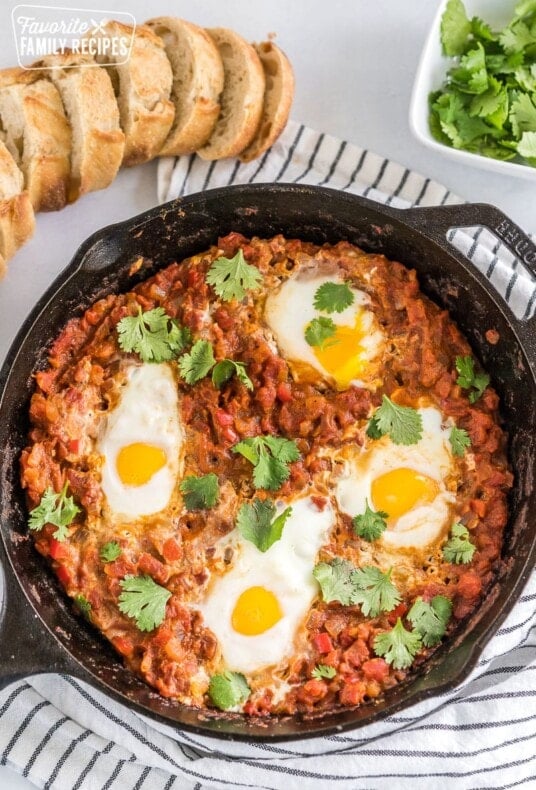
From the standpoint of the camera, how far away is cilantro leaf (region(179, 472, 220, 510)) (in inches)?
191

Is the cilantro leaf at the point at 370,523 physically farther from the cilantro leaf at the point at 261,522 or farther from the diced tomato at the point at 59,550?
the diced tomato at the point at 59,550

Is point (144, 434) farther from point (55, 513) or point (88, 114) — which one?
point (88, 114)

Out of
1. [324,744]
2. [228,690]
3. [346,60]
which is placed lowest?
[324,744]

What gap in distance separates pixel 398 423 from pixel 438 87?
2.03 meters

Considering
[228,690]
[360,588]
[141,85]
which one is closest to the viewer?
[228,690]

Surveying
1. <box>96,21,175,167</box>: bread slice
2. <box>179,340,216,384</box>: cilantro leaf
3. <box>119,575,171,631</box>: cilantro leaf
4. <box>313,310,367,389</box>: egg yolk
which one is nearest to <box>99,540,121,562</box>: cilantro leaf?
<box>119,575,171,631</box>: cilantro leaf

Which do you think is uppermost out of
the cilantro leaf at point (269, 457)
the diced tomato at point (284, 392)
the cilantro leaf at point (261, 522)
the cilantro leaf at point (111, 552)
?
the diced tomato at point (284, 392)

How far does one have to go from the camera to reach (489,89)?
5301mm

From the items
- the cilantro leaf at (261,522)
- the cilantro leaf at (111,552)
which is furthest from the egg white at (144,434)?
the cilantro leaf at (261,522)

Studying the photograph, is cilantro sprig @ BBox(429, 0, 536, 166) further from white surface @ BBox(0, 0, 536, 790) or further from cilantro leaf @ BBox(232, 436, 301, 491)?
cilantro leaf @ BBox(232, 436, 301, 491)

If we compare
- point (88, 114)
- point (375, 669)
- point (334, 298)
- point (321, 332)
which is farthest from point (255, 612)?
point (88, 114)

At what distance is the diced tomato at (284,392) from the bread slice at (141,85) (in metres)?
1.56

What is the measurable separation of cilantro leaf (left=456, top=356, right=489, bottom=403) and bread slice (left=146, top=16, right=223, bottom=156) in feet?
6.29

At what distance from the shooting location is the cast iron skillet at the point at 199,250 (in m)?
4.43
